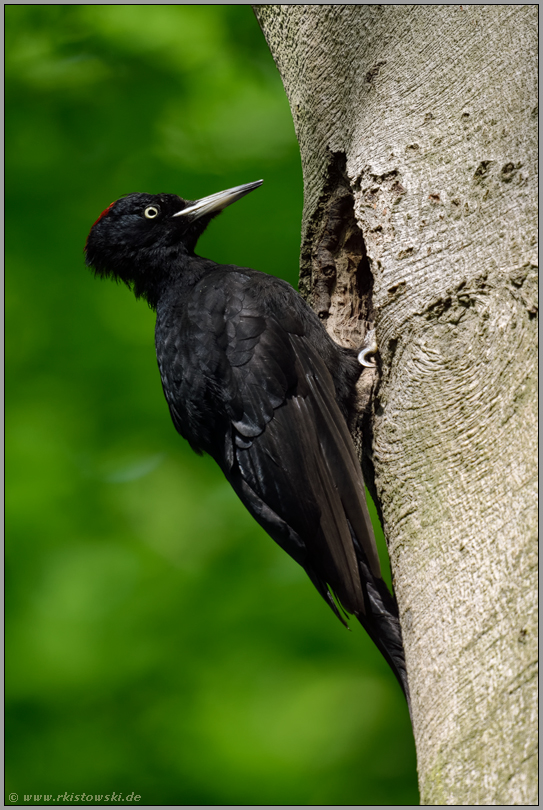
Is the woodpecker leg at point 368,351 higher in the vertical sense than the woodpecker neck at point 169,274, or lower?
lower

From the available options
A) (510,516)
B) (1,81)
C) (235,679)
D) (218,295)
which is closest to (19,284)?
(1,81)

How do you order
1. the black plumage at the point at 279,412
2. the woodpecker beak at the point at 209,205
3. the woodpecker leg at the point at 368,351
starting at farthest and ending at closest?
the woodpecker beak at the point at 209,205
the woodpecker leg at the point at 368,351
the black plumage at the point at 279,412

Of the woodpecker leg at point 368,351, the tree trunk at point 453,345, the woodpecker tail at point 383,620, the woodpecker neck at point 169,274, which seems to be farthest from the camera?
the woodpecker neck at point 169,274

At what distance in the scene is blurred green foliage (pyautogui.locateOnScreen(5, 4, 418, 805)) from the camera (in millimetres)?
3352

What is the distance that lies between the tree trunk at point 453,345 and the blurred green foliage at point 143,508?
1.52m

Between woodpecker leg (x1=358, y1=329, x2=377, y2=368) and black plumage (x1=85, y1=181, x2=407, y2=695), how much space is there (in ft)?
0.10

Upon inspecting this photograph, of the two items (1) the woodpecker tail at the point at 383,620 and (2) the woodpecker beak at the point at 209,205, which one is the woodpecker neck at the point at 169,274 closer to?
(2) the woodpecker beak at the point at 209,205

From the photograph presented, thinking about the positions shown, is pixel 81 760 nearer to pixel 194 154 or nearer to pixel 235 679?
pixel 235 679

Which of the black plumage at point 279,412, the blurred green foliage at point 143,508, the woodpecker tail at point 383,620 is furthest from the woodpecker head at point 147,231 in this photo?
the woodpecker tail at point 383,620

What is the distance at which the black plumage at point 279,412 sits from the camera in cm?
229

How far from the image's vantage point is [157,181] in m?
4.12

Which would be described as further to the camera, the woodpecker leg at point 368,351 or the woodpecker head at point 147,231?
the woodpecker head at point 147,231

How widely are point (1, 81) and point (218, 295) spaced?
233 cm

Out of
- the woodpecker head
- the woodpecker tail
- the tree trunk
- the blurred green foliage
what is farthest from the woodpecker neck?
the woodpecker tail
